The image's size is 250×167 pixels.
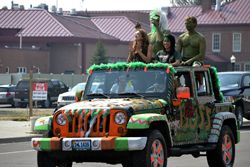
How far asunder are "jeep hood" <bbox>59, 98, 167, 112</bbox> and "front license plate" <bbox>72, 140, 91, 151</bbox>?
1.76 feet

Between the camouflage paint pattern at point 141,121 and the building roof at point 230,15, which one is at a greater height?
the building roof at point 230,15

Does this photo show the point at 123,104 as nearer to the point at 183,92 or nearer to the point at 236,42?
the point at 183,92

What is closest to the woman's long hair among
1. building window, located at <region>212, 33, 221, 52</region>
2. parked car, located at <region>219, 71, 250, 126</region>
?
parked car, located at <region>219, 71, 250, 126</region>

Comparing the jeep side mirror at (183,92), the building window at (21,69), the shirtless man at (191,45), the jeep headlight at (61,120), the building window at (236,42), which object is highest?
the building window at (236,42)

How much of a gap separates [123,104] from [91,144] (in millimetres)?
821

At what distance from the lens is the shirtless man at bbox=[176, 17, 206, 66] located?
1513 cm

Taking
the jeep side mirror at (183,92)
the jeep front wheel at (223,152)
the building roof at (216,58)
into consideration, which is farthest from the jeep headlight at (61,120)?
the building roof at (216,58)

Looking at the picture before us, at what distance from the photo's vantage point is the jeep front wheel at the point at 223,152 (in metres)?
14.5

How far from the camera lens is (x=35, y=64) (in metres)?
79.9

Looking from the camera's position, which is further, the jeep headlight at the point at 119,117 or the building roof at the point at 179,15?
the building roof at the point at 179,15

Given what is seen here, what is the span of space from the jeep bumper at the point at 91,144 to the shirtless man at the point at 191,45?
11.5ft

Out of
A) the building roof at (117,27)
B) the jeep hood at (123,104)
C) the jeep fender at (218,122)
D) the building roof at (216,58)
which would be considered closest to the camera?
the jeep hood at (123,104)

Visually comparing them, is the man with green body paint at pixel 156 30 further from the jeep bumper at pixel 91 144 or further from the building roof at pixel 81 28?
the building roof at pixel 81 28

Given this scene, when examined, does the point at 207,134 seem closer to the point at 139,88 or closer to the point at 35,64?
the point at 139,88
